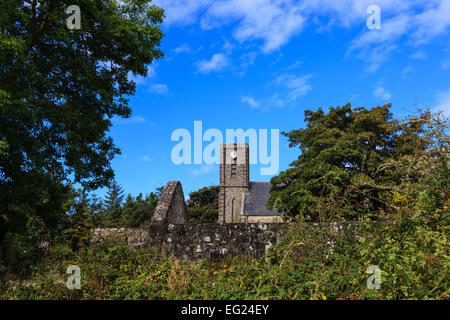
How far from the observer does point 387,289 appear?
4898 mm

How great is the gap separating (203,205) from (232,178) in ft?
27.0

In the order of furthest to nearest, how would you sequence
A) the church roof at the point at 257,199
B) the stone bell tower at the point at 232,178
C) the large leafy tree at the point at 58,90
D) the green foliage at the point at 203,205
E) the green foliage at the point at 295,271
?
1. the green foliage at the point at 203,205
2. the stone bell tower at the point at 232,178
3. the church roof at the point at 257,199
4. the large leafy tree at the point at 58,90
5. the green foliage at the point at 295,271

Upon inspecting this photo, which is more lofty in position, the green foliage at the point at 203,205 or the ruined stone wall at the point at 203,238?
the green foliage at the point at 203,205

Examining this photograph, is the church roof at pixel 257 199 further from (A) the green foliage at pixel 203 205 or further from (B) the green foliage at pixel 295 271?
(B) the green foliage at pixel 295 271

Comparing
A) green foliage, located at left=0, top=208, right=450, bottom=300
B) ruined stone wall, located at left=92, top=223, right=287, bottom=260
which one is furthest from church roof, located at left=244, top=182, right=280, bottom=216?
green foliage, located at left=0, top=208, right=450, bottom=300

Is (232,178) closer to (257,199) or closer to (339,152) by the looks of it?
(257,199)

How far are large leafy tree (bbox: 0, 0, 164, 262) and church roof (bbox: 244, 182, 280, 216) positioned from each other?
32248 mm

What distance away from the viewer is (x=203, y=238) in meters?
8.28

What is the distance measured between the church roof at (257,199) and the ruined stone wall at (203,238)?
35.3 meters

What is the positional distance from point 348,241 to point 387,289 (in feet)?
6.35

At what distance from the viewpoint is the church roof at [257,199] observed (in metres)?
43.6

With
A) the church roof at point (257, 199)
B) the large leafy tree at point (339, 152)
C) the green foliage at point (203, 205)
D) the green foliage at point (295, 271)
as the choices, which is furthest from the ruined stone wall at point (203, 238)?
the green foliage at point (203, 205)

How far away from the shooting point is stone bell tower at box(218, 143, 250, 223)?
47625 mm

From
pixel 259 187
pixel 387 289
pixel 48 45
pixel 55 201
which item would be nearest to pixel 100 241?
pixel 55 201
